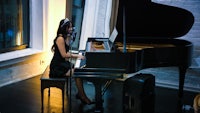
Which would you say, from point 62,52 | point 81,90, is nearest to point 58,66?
point 62,52

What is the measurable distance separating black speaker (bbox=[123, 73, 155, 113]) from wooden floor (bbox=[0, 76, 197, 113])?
29 cm

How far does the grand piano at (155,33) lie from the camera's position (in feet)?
11.6

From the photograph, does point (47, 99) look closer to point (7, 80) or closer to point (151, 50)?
point (7, 80)

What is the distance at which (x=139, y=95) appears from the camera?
3168mm

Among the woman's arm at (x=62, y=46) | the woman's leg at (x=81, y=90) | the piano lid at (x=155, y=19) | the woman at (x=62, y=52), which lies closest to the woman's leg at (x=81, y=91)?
the woman's leg at (x=81, y=90)

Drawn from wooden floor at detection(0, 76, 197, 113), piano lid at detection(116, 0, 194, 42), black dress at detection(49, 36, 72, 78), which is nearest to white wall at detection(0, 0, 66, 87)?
wooden floor at detection(0, 76, 197, 113)

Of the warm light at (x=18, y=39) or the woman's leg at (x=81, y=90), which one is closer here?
the woman's leg at (x=81, y=90)

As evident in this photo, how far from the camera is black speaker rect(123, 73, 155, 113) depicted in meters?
3.18

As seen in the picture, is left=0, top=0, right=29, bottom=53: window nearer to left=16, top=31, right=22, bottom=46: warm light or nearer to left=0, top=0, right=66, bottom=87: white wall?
left=16, top=31, right=22, bottom=46: warm light

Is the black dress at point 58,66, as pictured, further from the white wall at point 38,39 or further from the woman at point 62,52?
the white wall at point 38,39

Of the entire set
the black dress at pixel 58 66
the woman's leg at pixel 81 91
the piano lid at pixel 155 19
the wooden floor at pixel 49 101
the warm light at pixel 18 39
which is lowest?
the wooden floor at pixel 49 101

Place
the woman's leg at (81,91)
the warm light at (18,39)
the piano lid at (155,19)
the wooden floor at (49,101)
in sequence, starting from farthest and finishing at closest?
the warm light at (18,39)
the piano lid at (155,19)
the woman's leg at (81,91)
the wooden floor at (49,101)

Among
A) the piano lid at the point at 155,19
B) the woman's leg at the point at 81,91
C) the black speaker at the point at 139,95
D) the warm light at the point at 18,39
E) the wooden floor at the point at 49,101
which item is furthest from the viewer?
the warm light at the point at 18,39

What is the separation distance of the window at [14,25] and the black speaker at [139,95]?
240cm
